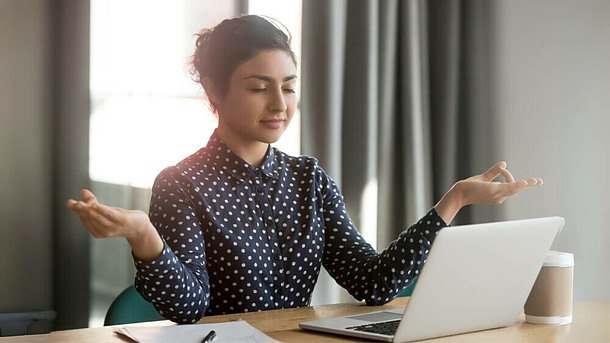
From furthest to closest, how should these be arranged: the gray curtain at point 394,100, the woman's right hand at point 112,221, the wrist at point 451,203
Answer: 1. the gray curtain at point 394,100
2. the wrist at point 451,203
3. the woman's right hand at point 112,221

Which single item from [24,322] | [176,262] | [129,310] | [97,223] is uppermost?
[97,223]

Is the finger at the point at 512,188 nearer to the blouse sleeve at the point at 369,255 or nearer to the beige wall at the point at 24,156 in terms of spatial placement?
the blouse sleeve at the point at 369,255

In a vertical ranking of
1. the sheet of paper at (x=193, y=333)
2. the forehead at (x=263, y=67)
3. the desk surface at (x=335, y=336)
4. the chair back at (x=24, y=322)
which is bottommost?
the chair back at (x=24, y=322)

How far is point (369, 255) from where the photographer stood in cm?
197

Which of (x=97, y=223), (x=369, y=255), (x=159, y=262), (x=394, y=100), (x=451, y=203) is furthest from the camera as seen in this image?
(x=394, y=100)

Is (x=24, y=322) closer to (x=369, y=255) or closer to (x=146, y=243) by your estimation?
(x=369, y=255)

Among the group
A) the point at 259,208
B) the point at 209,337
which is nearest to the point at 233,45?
the point at 259,208

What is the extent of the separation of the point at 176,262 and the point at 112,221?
0.89 feet

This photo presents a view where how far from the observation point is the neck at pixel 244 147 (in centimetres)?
195

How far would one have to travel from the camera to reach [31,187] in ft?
Result: 7.94

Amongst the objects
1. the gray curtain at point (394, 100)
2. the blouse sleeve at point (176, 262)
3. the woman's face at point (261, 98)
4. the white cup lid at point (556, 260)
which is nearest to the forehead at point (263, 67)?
the woman's face at point (261, 98)

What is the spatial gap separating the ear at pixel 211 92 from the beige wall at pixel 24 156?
0.64 m

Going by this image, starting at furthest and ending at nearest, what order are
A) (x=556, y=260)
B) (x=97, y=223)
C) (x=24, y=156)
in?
(x=24, y=156), (x=556, y=260), (x=97, y=223)

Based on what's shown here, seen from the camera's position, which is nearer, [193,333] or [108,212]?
[108,212]
